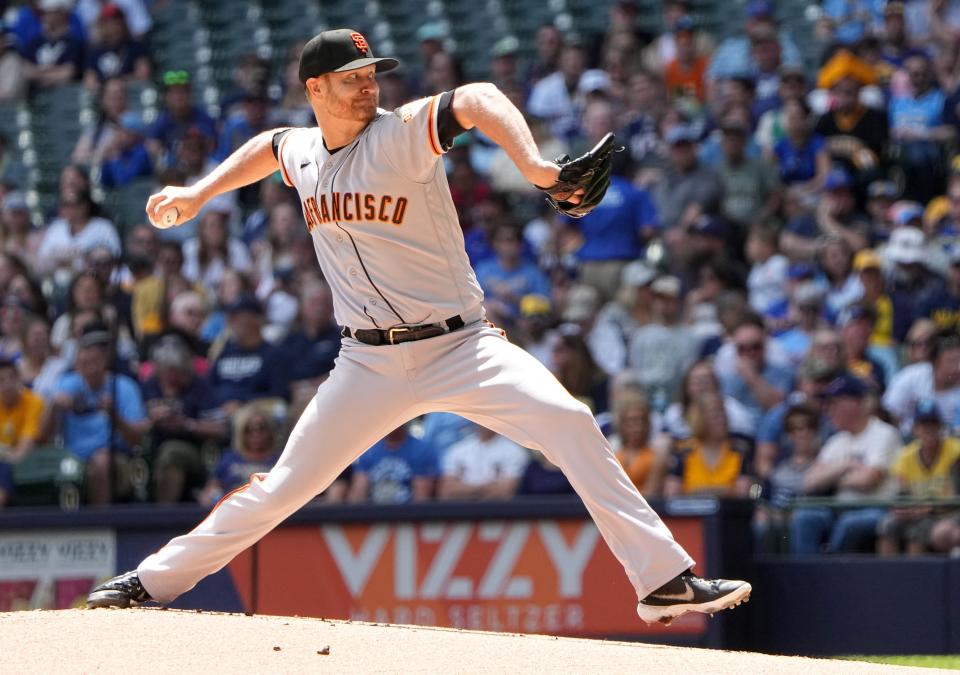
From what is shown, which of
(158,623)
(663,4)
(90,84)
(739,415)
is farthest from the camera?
(90,84)

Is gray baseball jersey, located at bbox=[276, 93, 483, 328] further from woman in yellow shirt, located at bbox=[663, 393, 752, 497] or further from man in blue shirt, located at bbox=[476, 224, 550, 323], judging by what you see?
man in blue shirt, located at bbox=[476, 224, 550, 323]

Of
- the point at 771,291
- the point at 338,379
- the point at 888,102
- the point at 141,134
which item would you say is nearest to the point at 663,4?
the point at 888,102

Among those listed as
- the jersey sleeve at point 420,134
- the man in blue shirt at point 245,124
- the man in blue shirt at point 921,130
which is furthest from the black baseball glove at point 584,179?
the man in blue shirt at point 245,124

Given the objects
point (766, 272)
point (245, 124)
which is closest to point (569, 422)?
point (766, 272)

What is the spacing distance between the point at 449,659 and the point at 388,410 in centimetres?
86

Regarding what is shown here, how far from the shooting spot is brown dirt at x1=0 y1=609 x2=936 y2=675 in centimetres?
475

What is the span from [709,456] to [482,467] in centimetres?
131

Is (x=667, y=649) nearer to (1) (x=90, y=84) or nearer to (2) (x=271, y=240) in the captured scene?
(2) (x=271, y=240)

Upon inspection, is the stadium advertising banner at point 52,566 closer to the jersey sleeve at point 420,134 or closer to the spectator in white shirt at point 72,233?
the jersey sleeve at point 420,134

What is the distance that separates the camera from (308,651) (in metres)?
4.89

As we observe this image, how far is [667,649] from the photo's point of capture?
17.2ft

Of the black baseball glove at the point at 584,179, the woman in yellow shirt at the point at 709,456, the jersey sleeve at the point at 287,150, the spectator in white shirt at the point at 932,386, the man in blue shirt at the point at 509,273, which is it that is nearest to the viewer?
the black baseball glove at the point at 584,179

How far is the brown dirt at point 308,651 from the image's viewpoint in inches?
187

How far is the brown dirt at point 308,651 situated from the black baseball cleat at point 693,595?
0.14m
